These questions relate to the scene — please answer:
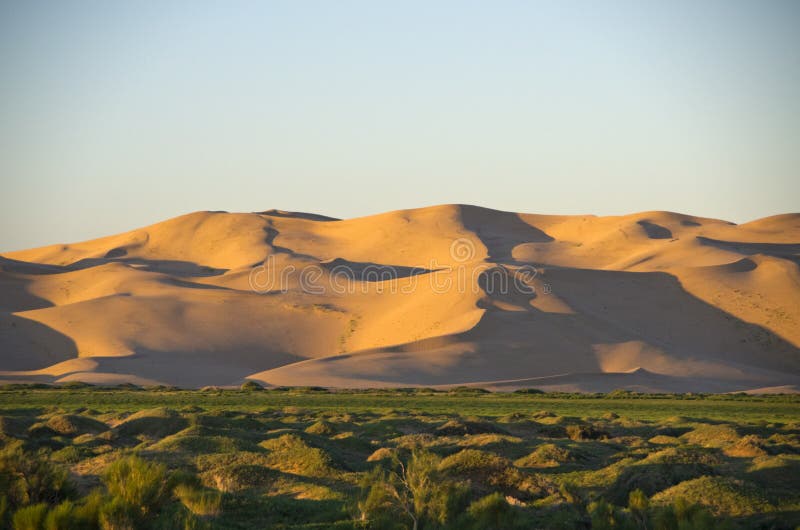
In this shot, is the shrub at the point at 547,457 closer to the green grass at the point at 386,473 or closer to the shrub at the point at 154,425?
the green grass at the point at 386,473

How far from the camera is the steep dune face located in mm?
60375

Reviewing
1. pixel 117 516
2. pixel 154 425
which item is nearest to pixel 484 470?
pixel 117 516

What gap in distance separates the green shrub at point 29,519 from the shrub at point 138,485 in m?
1.02

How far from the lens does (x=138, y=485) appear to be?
42.8ft

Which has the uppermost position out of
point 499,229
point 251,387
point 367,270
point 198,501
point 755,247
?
point 499,229

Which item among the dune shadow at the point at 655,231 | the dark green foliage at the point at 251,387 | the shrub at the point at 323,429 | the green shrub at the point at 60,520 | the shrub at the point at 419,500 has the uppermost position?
the dune shadow at the point at 655,231

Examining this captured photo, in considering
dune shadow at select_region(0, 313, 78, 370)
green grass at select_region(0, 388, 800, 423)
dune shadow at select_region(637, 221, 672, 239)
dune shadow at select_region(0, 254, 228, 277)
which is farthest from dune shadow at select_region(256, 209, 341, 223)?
green grass at select_region(0, 388, 800, 423)

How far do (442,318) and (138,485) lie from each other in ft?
192

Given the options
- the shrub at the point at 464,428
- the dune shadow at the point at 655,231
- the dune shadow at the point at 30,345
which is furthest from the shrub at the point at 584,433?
the dune shadow at the point at 655,231

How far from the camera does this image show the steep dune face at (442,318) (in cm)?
6038

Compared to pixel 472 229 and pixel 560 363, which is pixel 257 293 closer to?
pixel 560 363

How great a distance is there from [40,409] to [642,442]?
870 inches

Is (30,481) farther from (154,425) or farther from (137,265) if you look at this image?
(137,265)

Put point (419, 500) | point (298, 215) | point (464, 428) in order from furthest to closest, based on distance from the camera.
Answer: point (298, 215), point (464, 428), point (419, 500)
